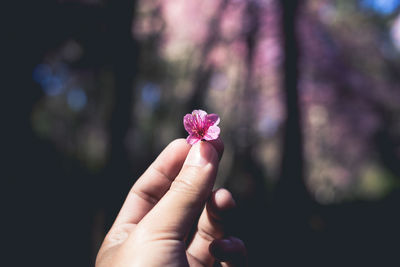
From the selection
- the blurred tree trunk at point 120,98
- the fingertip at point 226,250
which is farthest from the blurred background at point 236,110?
the fingertip at point 226,250

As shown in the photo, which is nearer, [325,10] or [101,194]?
[101,194]

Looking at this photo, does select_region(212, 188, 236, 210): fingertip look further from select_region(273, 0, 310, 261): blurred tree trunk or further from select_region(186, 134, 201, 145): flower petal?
select_region(273, 0, 310, 261): blurred tree trunk

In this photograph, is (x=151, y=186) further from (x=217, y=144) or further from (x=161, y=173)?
(x=217, y=144)

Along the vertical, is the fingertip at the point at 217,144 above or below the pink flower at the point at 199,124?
below

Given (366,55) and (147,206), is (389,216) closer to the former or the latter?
(147,206)

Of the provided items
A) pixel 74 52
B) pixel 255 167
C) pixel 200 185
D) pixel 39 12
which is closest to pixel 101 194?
pixel 200 185

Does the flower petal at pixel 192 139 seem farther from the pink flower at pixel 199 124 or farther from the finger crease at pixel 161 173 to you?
the finger crease at pixel 161 173

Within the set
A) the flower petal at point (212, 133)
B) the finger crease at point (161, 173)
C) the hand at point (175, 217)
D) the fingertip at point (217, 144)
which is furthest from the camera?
the finger crease at point (161, 173)
